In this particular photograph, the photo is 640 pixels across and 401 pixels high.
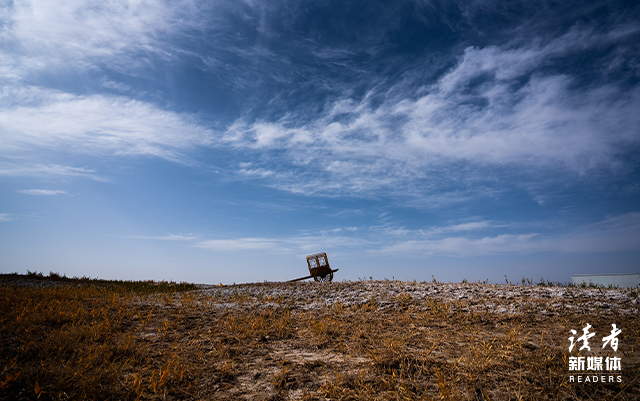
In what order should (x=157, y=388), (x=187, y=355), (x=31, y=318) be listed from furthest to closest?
Answer: (x=31, y=318) → (x=187, y=355) → (x=157, y=388)

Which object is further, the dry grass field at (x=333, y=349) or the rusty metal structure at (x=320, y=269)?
the rusty metal structure at (x=320, y=269)

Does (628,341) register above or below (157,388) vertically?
above

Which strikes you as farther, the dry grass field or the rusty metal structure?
the rusty metal structure

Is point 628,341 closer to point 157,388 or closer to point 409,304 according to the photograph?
point 409,304

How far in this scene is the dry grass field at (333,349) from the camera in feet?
13.2

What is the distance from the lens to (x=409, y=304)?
334 inches

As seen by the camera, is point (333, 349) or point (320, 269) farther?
point (320, 269)

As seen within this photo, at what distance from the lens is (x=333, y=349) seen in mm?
5570

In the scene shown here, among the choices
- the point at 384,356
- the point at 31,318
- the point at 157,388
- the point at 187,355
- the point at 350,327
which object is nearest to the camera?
the point at 157,388

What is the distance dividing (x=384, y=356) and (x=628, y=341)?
3.99 meters

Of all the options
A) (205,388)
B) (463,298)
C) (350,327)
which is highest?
(463,298)

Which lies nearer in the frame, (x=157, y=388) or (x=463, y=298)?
(x=157, y=388)

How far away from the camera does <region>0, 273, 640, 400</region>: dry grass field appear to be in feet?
13.2

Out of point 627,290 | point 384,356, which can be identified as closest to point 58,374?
point 384,356
